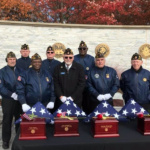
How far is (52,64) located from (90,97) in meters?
1.14

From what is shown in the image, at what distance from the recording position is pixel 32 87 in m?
3.28

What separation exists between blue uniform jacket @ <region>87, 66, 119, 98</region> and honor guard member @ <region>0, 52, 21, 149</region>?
1.34 meters

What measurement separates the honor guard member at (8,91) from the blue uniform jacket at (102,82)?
1.34 meters

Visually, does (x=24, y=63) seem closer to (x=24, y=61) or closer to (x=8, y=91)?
(x=24, y=61)

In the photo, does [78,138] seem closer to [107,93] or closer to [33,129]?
[33,129]

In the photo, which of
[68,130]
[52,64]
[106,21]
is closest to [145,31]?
[106,21]

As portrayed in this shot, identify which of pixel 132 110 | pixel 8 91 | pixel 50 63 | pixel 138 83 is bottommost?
pixel 132 110

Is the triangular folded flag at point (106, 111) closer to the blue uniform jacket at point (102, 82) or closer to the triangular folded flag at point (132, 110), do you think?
the triangular folded flag at point (132, 110)

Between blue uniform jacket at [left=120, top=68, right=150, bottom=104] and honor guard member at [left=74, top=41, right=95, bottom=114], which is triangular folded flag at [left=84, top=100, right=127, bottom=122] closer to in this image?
blue uniform jacket at [left=120, top=68, right=150, bottom=104]

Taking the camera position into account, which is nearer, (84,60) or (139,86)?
(139,86)

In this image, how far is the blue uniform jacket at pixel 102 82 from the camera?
367 centimetres

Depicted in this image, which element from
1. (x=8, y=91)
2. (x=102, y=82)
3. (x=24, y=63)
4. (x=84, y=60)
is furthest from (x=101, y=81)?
(x=24, y=63)

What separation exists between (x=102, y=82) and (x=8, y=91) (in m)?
1.64

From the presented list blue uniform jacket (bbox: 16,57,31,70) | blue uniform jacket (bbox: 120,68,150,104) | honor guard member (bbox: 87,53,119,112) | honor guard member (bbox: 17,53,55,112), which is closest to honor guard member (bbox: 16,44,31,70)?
blue uniform jacket (bbox: 16,57,31,70)
